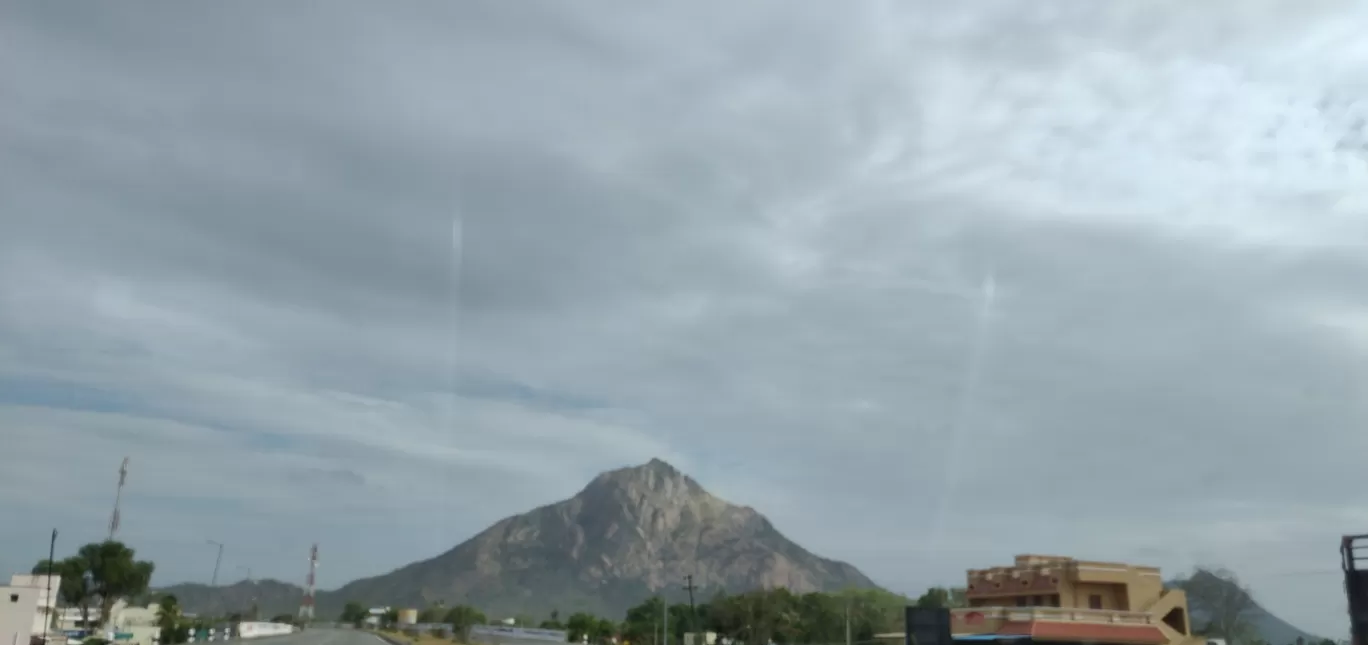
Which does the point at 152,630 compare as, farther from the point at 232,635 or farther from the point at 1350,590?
the point at 1350,590

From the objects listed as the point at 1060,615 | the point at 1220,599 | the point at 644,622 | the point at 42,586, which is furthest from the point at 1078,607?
the point at 42,586

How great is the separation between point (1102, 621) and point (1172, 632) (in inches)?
193

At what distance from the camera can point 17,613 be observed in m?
99.4

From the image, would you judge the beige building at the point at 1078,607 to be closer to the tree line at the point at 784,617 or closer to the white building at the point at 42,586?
the tree line at the point at 784,617

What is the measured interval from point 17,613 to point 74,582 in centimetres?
5444

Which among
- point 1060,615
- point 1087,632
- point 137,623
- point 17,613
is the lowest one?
point 137,623

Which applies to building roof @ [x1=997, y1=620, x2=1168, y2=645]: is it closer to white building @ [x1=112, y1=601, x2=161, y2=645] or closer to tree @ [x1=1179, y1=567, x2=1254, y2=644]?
tree @ [x1=1179, y1=567, x2=1254, y2=644]

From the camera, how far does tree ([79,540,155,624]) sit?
485ft

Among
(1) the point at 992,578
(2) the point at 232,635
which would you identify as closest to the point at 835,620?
(1) the point at 992,578

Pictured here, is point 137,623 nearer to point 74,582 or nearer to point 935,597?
point 74,582

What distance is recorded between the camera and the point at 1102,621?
156ft

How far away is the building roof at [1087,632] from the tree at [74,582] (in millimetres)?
143203

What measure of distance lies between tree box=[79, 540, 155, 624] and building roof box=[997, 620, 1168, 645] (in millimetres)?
139296

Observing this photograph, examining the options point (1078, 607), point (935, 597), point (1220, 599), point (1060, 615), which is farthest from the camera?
point (935, 597)
